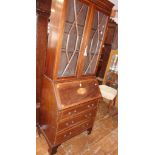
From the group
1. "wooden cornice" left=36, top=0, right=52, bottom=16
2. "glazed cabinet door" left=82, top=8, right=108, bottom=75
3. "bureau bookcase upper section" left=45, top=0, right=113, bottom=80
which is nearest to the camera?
"bureau bookcase upper section" left=45, top=0, right=113, bottom=80

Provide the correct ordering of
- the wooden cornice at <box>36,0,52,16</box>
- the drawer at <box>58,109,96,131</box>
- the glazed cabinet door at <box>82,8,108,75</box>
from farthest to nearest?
the glazed cabinet door at <box>82,8,108,75</box> < the drawer at <box>58,109,96,131</box> < the wooden cornice at <box>36,0,52,16</box>

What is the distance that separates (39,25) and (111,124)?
2.39 m

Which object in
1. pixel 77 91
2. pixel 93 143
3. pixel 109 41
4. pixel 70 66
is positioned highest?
pixel 109 41

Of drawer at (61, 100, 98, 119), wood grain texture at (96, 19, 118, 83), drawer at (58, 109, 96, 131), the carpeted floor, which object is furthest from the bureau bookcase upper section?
wood grain texture at (96, 19, 118, 83)

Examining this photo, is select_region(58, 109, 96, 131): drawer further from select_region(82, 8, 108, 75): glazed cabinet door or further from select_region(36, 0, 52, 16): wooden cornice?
select_region(36, 0, 52, 16): wooden cornice

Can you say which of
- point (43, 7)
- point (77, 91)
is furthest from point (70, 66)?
point (43, 7)

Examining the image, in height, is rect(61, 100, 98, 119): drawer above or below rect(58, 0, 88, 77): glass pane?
below

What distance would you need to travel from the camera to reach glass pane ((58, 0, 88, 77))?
5.42 ft

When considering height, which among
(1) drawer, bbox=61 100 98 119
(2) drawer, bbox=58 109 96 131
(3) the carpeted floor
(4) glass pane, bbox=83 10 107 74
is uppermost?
(4) glass pane, bbox=83 10 107 74

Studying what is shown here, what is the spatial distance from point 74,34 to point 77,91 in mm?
797

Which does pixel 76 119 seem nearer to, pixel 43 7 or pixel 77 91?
pixel 77 91

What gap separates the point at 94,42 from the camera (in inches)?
84.2

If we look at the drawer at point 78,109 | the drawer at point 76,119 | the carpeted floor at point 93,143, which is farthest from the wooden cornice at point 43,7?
the carpeted floor at point 93,143
